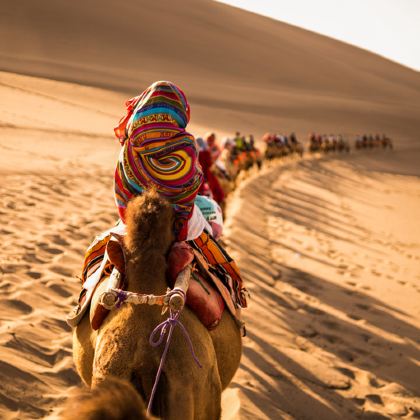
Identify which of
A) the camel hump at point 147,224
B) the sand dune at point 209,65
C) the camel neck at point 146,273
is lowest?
the camel neck at point 146,273

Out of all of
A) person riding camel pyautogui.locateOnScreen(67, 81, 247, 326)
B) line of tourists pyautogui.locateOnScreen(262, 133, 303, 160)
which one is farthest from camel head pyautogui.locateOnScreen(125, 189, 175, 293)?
line of tourists pyautogui.locateOnScreen(262, 133, 303, 160)

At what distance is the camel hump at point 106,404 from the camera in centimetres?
174

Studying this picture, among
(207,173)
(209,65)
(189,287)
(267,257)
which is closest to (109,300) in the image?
(189,287)

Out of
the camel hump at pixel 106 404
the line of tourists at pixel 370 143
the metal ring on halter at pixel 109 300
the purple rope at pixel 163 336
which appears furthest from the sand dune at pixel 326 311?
the line of tourists at pixel 370 143

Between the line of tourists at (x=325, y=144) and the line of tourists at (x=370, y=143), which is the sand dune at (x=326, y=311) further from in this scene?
the line of tourists at (x=370, y=143)

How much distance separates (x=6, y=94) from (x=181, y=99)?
106 feet

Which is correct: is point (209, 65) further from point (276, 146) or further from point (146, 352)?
point (146, 352)

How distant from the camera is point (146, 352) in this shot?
2141mm

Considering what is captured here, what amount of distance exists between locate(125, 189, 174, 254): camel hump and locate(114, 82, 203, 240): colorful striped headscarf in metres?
0.48

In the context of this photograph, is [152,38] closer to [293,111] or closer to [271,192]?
[293,111]

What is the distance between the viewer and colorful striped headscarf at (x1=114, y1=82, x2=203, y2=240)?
2924mm

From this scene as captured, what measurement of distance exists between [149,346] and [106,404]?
405 millimetres

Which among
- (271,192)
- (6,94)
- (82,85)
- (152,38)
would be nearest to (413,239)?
(271,192)

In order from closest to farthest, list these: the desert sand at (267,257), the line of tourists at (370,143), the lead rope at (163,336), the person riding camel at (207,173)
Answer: the lead rope at (163,336) → the desert sand at (267,257) → the person riding camel at (207,173) → the line of tourists at (370,143)
